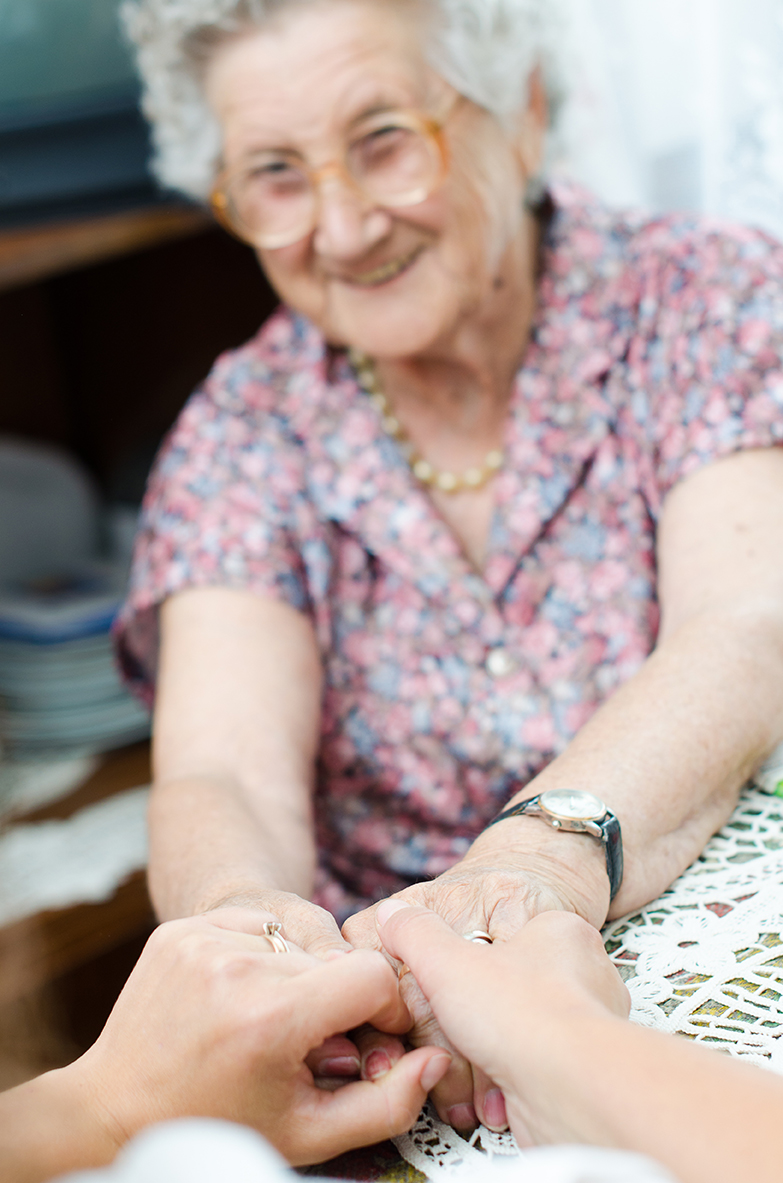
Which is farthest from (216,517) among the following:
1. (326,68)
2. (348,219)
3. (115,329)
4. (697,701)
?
(115,329)

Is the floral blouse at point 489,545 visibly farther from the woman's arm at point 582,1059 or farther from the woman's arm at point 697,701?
the woman's arm at point 582,1059

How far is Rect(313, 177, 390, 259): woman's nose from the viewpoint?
112 cm

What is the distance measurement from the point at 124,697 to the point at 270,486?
918mm

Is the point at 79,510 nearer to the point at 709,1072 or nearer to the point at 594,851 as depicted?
the point at 594,851

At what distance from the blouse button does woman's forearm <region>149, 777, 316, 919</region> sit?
0.26m

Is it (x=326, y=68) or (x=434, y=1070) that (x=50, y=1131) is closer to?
(x=434, y=1070)

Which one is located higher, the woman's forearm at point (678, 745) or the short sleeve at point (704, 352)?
the short sleeve at point (704, 352)

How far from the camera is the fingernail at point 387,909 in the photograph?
2.24 ft

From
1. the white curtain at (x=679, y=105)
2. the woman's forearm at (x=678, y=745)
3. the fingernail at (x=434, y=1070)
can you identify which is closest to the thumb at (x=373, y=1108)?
the fingernail at (x=434, y=1070)

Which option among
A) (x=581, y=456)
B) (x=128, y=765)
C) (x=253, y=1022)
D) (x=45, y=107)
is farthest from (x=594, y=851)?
(x=45, y=107)

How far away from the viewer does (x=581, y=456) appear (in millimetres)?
1215

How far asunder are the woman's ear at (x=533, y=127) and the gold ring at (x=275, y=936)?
3.16 ft

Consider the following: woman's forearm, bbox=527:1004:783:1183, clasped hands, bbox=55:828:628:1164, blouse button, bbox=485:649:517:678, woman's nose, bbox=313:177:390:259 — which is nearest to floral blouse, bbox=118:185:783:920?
blouse button, bbox=485:649:517:678

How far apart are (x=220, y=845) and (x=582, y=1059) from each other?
51 centimetres
